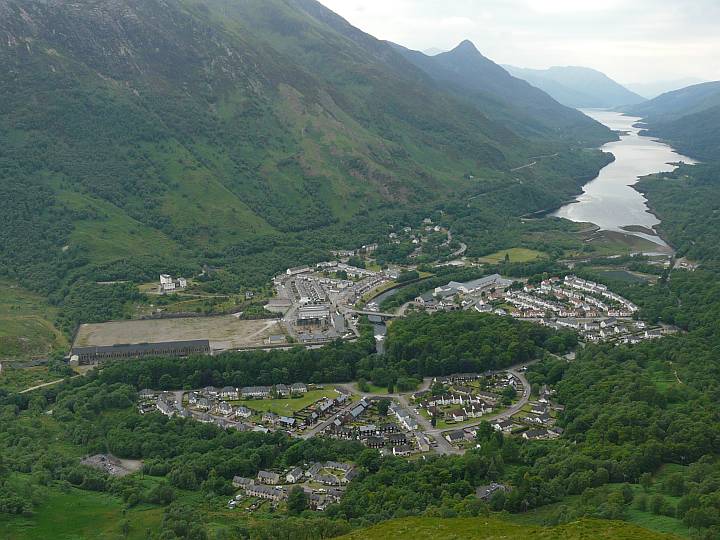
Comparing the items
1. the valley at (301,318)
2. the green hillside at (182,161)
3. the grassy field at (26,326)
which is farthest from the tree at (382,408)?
the green hillside at (182,161)

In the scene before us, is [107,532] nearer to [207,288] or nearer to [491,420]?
[491,420]

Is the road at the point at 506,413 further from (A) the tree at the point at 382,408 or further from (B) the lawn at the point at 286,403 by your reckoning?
(B) the lawn at the point at 286,403

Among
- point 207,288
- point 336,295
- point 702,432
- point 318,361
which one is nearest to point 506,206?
point 336,295

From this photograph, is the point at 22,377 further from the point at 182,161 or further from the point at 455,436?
the point at 182,161

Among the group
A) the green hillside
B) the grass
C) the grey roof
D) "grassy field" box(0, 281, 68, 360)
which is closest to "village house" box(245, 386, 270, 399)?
the grey roof

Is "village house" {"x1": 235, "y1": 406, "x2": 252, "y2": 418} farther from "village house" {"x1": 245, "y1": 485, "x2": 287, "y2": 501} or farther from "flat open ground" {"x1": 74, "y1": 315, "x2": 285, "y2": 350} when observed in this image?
"flat open ground" {"x1": 74, "y1": 315, "x2": 285, "y2": 350}

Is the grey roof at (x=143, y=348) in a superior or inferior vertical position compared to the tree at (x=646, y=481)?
inferior
